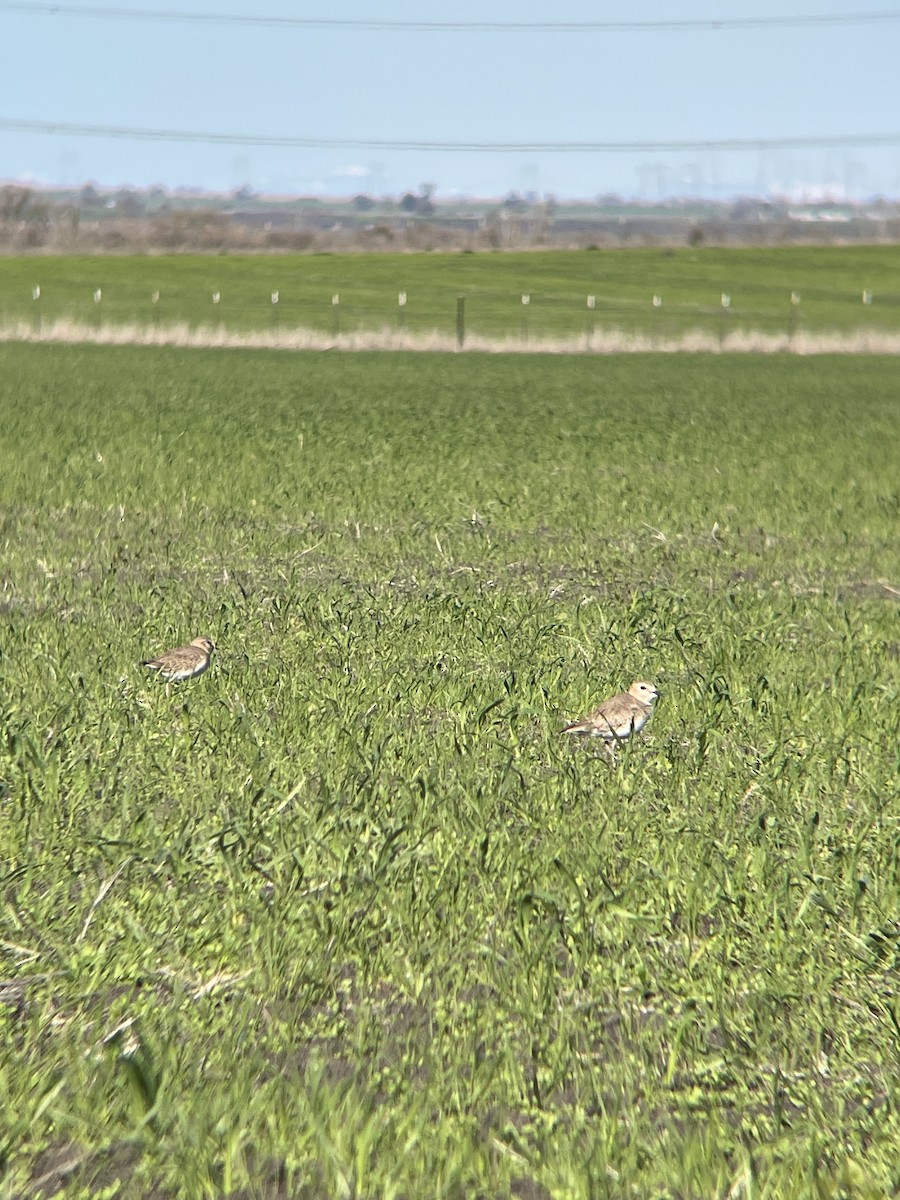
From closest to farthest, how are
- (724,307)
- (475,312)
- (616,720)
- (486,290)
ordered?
(616,720)
(475,312)
(724,307)
(486,290)

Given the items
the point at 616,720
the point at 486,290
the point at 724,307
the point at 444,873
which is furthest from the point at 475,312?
the point at 444,873

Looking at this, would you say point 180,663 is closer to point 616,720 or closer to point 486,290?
point 616,720

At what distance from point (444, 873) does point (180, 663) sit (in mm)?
2452

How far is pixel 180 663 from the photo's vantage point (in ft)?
21.6

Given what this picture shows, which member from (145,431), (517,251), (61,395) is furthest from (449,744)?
(517,251)

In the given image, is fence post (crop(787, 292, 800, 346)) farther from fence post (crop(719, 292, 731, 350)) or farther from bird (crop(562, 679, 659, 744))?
bird (crop(562, 679, 659, 744))

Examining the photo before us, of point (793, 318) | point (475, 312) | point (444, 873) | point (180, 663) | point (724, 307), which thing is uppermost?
point (444, 873)

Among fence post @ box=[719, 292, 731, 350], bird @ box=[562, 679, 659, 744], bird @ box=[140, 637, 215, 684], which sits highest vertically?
bird @ box=[562, 679, 659, 744]

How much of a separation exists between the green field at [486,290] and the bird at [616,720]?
150 ft

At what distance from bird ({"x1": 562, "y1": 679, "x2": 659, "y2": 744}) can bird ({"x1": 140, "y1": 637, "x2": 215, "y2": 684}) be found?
1.74 metres

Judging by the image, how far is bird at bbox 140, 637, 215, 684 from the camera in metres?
6.59

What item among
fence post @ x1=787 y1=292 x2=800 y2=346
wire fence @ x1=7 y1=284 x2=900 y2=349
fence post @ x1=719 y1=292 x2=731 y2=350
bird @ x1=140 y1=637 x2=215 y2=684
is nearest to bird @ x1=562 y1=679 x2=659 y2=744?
bird @ x1=140 y1=637 x2=215 y2=684

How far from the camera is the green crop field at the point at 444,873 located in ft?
10.4

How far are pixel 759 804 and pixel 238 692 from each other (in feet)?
7.89
